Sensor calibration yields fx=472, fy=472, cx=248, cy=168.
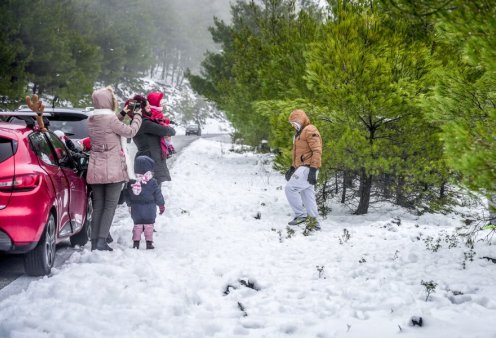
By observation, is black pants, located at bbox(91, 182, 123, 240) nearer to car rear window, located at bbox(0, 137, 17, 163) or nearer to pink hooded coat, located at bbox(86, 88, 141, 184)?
pink hooded coat, located at bbox(86, 88, 141, 184)

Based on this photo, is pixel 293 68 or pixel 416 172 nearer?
pixel 416 172

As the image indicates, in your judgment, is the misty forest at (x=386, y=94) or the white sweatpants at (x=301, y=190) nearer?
the misty forest at (x=386, y=94)

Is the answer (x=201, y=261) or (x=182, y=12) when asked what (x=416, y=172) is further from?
(x=182, y=12)

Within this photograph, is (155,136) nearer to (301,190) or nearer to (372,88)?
(301,190)

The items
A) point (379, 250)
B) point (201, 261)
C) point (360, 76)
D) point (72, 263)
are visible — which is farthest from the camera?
point (360, 76)

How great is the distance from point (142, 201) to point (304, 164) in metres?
3.48

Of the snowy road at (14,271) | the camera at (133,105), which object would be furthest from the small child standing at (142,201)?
the snowy road at (14,271)

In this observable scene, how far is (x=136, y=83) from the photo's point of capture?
65000 millimetres

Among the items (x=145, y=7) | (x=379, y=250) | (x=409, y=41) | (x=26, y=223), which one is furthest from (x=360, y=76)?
(x=145, y=7)

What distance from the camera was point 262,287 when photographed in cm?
542

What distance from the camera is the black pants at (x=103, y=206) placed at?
623cm

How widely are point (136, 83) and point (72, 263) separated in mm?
62290

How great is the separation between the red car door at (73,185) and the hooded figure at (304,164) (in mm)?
4002

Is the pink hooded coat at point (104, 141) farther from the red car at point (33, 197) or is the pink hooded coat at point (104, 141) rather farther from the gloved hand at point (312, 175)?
the gloved hand at point (312, 175)
